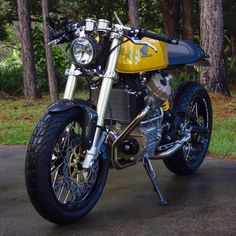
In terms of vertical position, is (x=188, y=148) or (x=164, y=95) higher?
(x=164, y=95)

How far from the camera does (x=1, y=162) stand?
6.00 metres

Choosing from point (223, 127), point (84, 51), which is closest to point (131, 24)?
point (223, 127)

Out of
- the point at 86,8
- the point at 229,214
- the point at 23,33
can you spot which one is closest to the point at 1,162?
the point at 229,214

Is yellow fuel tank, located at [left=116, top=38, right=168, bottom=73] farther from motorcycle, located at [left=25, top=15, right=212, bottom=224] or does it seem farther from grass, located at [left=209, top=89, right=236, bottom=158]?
grass, located at [left=209, top=89, right=236, bottom=158]

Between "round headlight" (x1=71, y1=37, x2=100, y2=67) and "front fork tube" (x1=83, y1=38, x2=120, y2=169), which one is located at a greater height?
"round headlight" (x1=71, y1=37, x2=100, y2=67)

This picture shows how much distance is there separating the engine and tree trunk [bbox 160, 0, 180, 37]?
472 inches

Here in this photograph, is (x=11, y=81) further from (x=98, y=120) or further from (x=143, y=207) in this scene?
(x=98, y=120)

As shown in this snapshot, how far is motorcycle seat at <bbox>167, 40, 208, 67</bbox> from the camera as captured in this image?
478cm

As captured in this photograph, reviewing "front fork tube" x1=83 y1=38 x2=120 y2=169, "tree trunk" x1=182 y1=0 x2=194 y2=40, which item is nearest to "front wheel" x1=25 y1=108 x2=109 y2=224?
"front fork tube" x1=83 y1=38 x2=120 y2=169

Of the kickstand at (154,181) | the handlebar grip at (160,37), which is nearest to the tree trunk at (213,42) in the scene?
the kickstand at (154,181)

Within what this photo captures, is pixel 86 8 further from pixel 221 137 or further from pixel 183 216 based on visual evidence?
pixel 183 216

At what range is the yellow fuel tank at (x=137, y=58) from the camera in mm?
4160

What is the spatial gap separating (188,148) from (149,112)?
109 cm

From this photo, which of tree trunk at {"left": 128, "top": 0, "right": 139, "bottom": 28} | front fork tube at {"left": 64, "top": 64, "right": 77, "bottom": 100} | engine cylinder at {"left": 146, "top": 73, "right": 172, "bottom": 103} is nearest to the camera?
front fork tube at {"left": 64, "top": 64, "right": 77, "bottom": 100}
